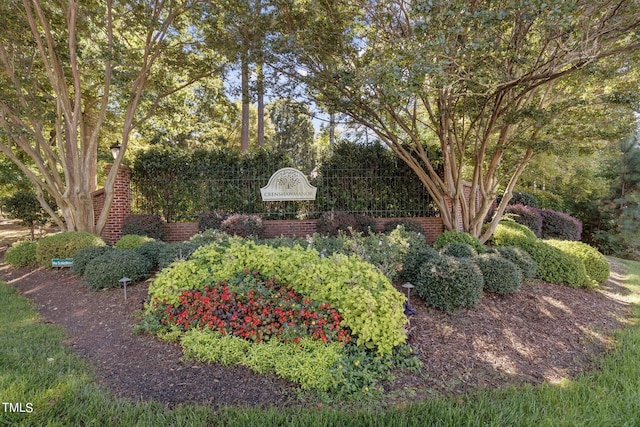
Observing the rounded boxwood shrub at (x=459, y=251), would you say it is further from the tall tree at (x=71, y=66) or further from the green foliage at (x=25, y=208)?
the green foliage at (x=25, y=208)

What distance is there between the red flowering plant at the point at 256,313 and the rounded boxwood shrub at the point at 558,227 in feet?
33.1

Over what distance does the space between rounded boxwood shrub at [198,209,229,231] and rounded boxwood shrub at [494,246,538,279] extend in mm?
5584

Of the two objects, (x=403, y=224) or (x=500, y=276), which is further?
(x=403, y=224)

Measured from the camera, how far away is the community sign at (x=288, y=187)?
7.66 metres

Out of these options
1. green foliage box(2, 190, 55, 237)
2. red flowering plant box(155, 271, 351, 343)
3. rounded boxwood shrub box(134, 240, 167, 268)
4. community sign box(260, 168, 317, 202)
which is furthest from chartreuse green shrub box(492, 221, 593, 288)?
green foliage box(2, 190, 55, 237)

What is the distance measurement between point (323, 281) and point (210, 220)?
16.7 ft

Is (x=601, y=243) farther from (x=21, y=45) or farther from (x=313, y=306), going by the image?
(x=21, y=45)

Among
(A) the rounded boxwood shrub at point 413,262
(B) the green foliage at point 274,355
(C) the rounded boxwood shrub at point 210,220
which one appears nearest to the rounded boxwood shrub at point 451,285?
(A) the rounded boxwood shrub at point 413,262

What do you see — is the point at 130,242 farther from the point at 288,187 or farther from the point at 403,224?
the point at 403,224

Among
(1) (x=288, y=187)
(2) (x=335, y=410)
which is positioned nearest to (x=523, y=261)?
(2) (x=335, y=410)

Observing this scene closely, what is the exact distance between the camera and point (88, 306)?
12.3ft

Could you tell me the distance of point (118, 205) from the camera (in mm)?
7227

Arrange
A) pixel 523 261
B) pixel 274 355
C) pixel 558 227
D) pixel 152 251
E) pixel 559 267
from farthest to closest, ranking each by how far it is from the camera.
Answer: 1. pixel 558 227
2. pixel 152 251
3. pixel 559 267
4. pixel 523 261
5. pixel 274 355

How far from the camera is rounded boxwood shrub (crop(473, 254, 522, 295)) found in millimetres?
3842
